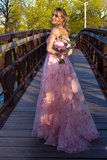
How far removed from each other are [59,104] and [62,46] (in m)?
0.78

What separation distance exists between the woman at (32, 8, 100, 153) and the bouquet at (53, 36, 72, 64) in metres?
0.08

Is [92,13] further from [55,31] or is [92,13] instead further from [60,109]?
[60,109]

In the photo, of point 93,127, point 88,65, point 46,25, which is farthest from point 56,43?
point 46,25

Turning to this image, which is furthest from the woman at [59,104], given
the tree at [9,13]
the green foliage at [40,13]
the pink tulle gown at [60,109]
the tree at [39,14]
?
the tree at [9,13]

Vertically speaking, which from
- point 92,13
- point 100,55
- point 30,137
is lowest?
point 30,137

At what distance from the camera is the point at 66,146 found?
303cm

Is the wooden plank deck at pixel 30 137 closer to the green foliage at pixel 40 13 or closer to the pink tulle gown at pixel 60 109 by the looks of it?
the pink tulle gown at pixel 60 109

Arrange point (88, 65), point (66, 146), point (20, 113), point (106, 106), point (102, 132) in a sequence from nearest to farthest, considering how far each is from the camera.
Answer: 1. point (66, 146)
2. point (102, 132)
3. point (20, 113)
4. point (106, 106)
5. point (88, 65)

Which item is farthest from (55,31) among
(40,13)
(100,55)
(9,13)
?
(9,13)

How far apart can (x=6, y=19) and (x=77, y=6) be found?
562 inches

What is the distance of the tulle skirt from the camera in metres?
3.21

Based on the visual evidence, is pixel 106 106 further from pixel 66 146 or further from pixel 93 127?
pixel 66 146

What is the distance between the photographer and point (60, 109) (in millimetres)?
3256

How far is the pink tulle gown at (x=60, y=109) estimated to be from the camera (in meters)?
3.21
